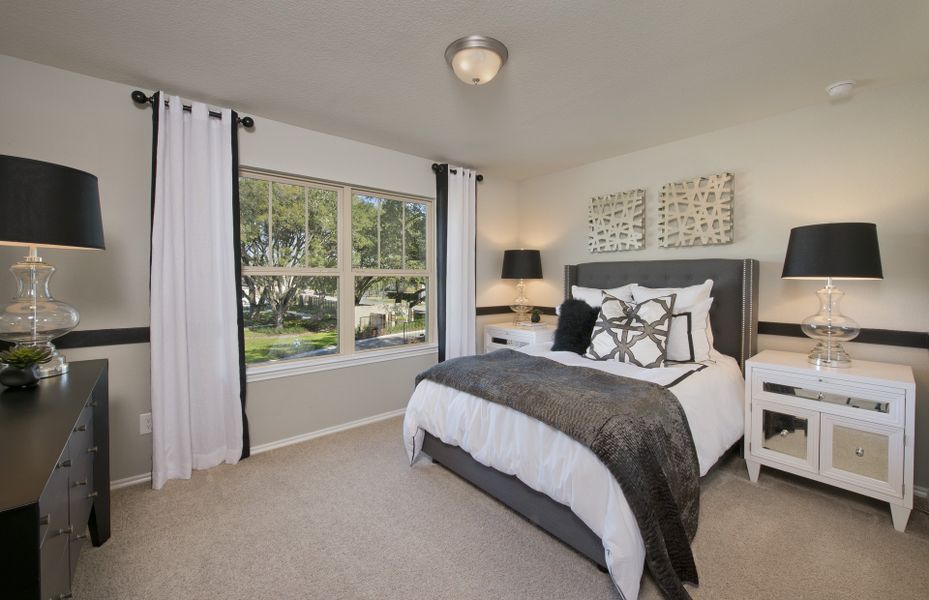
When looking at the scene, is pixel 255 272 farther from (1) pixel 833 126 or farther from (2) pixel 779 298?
(1) pixel 833 126

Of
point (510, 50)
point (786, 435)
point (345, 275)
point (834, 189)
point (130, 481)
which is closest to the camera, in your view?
point (510, 50)

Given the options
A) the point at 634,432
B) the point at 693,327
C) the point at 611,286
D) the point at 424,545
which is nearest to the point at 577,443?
the point at 634,432

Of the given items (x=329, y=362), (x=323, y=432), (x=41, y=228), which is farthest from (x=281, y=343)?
(x=41, y=228)

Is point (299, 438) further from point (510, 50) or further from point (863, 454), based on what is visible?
point (863, 454)

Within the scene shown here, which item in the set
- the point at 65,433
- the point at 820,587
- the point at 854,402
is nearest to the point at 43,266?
the point at 65,433

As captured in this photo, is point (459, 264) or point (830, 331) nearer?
point (830, 331)

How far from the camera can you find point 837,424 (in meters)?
2.08

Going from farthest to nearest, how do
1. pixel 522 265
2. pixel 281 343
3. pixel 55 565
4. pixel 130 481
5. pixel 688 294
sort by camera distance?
pixel 522 265 < pixel 281 343 < pixel 688 294 < pixel 130 481 < pixel 55 565

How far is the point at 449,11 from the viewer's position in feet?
5.51

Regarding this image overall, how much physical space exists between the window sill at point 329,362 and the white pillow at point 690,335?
207 centimetres

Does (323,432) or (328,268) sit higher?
(328,268)

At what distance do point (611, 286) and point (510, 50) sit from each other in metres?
2.19

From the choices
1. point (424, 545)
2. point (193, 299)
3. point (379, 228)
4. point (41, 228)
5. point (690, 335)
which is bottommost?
point (424, 545)

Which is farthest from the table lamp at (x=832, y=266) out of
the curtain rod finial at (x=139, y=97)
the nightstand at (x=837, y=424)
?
the curtain rod finial at (x=139, y=97)
